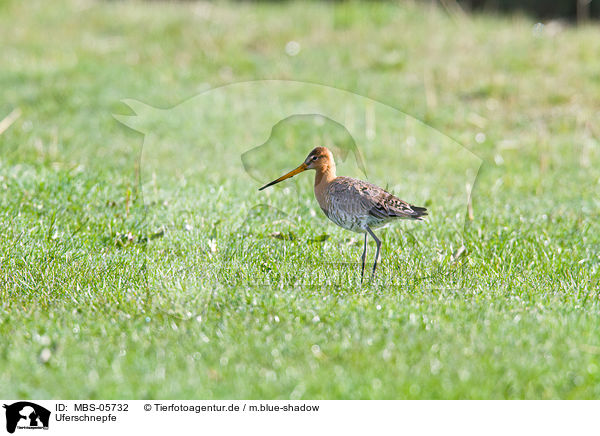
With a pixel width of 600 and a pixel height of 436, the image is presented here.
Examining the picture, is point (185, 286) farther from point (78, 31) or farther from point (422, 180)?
point (78, 31)

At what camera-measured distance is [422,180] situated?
8344 mm

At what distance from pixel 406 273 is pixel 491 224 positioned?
61.0 inches

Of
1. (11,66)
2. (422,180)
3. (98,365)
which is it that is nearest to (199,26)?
(11,66)

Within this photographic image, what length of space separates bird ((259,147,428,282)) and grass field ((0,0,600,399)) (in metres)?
0.57
